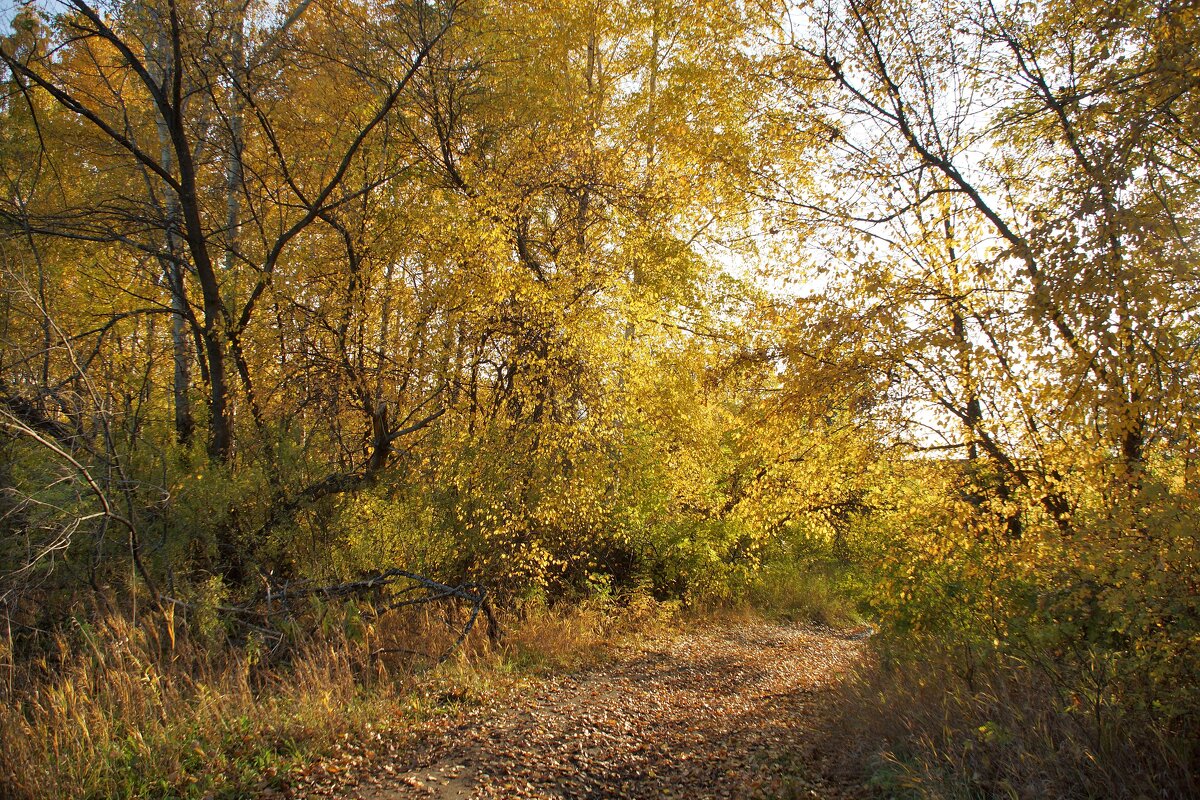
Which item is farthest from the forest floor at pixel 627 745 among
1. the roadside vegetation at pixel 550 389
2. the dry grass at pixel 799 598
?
the dry grass at pixel 799 598

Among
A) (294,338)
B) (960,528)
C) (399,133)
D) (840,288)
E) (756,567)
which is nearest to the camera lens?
(960,528)

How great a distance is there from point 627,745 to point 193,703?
3443mm

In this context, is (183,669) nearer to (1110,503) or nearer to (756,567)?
(1110,503)

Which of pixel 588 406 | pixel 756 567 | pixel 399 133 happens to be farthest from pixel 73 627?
pixel 756 567

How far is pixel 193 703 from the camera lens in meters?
4.67

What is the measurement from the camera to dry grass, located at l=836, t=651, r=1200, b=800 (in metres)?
3.28

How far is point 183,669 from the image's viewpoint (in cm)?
505

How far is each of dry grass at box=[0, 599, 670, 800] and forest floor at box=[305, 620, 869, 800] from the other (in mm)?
421

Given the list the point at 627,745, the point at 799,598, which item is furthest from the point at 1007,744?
the point at 799,598

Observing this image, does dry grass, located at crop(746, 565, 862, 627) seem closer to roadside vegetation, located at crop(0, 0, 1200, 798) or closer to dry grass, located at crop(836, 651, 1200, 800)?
roadside vegetation, located at crop(0, 0, 1200, 798)

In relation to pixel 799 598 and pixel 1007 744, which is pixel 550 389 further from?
pixel 799 598

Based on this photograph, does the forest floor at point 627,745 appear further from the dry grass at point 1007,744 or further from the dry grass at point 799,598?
the dry grass at point 799,598

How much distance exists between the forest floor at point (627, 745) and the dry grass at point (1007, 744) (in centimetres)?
41

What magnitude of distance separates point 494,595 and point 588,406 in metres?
2.78
